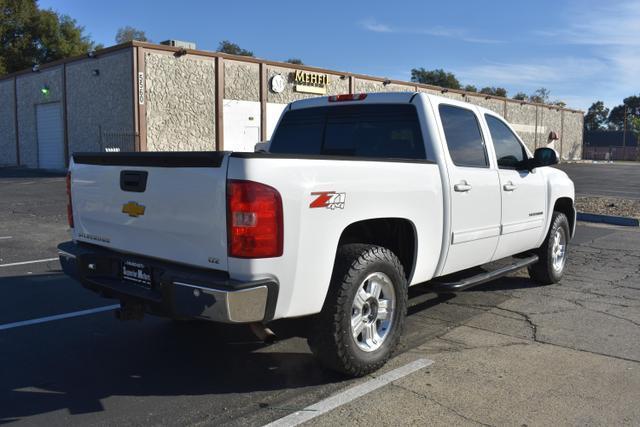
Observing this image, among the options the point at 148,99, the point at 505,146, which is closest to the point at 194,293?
the point at 505,146

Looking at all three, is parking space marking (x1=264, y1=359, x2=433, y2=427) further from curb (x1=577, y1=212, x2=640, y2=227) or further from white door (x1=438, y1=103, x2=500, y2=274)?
curb (x1=577, y1=212, x2=640, y2=227)

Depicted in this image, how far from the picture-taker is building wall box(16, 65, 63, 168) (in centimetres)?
3044

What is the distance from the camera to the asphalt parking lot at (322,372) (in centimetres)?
354

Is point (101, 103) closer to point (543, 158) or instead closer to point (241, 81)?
point (241, 81)

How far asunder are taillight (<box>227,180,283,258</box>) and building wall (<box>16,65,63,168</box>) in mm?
A: 30299

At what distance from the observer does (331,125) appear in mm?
5406

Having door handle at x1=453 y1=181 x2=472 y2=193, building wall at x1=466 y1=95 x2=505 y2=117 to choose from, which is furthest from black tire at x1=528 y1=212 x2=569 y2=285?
building wall at x1=466 y1=95 x2=505 y2=117

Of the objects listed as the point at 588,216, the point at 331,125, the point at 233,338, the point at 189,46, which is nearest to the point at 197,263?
the point at 233,338

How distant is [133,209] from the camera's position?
390 cm

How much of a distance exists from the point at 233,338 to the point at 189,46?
24.2 m

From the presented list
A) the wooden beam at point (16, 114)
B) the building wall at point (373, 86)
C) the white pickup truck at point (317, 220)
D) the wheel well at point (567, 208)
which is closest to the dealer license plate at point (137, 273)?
the white pickup truck at point (317, 220)

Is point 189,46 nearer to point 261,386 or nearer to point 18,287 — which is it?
point 18,287

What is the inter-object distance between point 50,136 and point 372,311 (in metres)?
31.6

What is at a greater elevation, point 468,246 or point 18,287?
point 468,246
